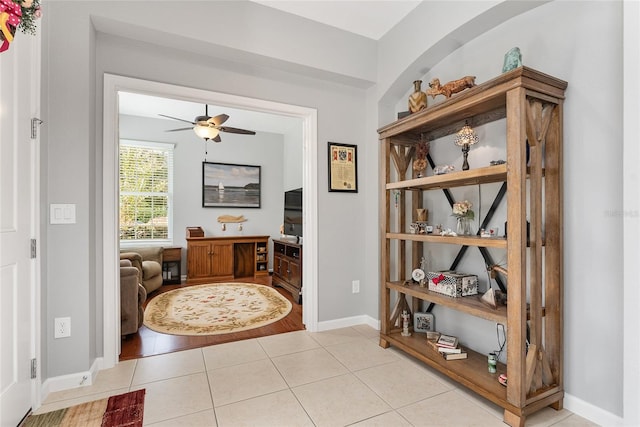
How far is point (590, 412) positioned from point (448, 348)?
2.52ft

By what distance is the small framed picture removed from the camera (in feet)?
8.54

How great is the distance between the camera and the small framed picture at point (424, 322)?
2604mm

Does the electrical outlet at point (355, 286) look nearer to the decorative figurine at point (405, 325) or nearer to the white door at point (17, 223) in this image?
the decorative figurine at point (405, 325)

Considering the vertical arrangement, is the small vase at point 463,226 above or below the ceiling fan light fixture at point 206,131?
below

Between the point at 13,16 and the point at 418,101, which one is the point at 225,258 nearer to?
the point at 418,101

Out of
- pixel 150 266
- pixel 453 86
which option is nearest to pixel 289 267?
pixel 150 266

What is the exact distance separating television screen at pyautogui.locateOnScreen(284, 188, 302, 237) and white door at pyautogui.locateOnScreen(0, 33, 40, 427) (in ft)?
10.1

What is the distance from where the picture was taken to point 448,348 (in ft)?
7.16

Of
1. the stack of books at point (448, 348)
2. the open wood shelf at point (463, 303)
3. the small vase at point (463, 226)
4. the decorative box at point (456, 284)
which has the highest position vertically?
the small vase at point (463, 226)

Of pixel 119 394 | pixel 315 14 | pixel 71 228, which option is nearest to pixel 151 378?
pixel 119 394

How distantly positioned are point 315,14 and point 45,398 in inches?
134

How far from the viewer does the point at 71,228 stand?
78.5 inches

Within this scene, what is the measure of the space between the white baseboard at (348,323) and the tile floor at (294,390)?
15.2 inches

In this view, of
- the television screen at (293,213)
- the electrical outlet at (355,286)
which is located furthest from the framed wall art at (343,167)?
the television screen at (293,213)
